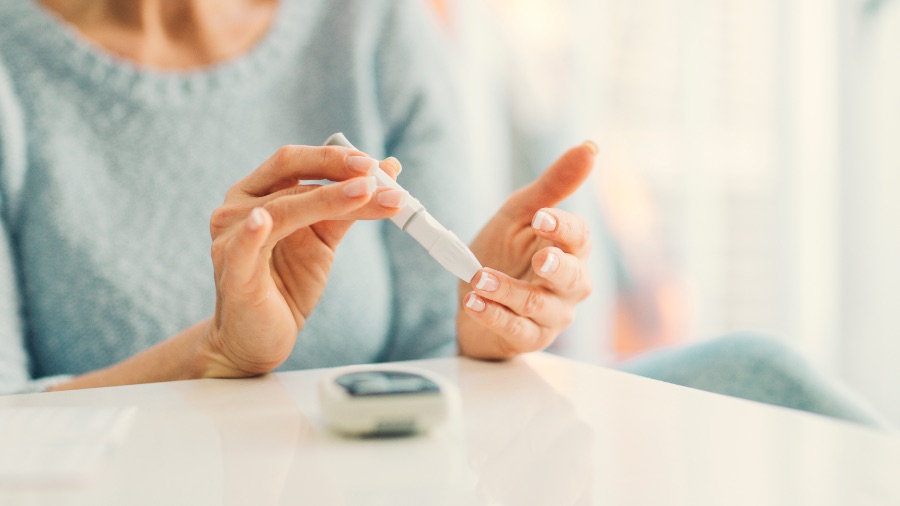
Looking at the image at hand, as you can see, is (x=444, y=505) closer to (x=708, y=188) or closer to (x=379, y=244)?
(x=379, y=244)

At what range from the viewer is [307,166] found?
39 cm

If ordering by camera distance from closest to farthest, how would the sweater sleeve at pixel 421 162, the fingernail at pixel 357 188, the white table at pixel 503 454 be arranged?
1. the white table at pixel 503 454
2. the fingernail at pixel 357 188
3. the sweater sleeve at pixel 421 162

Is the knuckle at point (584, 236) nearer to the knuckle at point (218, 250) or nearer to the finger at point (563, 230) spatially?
the finger at point (563, 230)

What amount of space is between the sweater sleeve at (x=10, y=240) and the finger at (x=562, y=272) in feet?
1.29

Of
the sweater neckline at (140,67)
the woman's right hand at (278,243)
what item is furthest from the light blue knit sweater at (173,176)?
the woman's right hand at (278,243)

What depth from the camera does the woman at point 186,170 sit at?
1.90ft

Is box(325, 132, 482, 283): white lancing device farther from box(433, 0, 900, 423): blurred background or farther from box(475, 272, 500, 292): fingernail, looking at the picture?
box(433, 0, 900, 423): blurred background

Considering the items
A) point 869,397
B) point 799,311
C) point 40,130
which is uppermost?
point 40,130

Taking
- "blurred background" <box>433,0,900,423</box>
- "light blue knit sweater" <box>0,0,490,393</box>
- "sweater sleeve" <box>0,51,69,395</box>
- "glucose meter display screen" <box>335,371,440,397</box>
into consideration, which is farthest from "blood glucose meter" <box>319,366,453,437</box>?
"blurred background" <box>433,0,900,423</box>

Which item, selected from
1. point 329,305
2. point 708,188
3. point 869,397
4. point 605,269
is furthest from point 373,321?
point 869,397

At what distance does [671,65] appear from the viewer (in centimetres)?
150

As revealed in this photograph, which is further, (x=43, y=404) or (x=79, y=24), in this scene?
(x=79, y=24)

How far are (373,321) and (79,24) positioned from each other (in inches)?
14.6

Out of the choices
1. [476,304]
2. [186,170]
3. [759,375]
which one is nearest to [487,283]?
[476,304]
